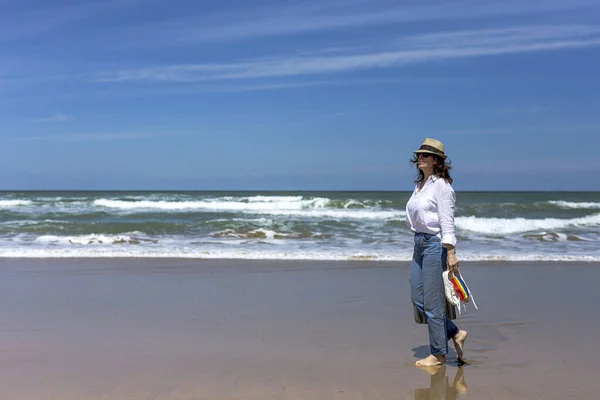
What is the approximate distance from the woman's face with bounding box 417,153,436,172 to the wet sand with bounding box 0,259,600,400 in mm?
1434

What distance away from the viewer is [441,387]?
396 cm

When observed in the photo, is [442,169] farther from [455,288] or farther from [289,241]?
[289,241]

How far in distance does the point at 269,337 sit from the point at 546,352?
224 cm

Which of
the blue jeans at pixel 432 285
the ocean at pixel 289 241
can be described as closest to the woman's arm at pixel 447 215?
the blue jeans at pixel 432 285

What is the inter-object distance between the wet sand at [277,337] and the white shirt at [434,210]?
101cm

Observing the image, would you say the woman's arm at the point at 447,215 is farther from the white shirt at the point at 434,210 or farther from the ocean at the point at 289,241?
the ocean at the point at 289,241

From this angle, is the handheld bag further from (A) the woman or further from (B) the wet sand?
(B) the wet sand

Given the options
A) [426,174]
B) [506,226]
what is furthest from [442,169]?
[506,226]

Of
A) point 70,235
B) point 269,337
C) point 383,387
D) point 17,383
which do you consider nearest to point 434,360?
point 383,387

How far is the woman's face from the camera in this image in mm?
4203

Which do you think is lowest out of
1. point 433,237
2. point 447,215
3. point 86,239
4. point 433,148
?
point 86,239

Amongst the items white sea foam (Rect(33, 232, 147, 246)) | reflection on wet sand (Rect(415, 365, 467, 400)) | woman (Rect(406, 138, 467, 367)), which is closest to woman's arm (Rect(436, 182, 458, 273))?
woman (Rect(406, 138, 467, 367))

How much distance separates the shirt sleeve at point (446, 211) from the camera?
4023 mm

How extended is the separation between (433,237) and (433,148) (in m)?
0.62
